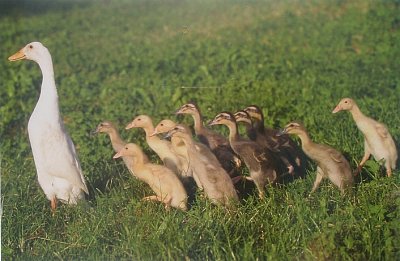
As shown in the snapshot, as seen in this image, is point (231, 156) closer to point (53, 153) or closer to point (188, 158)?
point (188, 158)

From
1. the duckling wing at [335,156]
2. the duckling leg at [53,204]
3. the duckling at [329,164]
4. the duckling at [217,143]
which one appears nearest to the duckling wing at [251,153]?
the duckling at [217,143]

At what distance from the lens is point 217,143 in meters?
5.70

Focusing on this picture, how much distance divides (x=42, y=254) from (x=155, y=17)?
678cm

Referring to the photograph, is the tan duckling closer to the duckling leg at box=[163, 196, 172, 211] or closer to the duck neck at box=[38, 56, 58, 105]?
the duckling leg at box=[163, 196, 172, 211]

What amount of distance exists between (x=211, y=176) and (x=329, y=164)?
71 centimetres

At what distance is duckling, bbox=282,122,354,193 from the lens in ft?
16.2

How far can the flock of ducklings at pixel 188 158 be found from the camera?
494 centimetres

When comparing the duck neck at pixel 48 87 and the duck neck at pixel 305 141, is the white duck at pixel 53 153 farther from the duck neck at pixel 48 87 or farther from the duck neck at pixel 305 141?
the duck neck at pixel 305 141

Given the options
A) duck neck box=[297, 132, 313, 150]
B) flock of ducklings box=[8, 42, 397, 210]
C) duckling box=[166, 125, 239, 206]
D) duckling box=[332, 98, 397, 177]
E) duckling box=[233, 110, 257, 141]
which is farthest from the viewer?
duckling box=[233, 110, 257, 141]

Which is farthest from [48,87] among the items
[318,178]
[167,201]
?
[318,178]

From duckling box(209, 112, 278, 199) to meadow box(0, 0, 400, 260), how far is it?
11 cm

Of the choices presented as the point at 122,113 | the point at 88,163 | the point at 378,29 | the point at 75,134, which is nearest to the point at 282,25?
the point at 378,29

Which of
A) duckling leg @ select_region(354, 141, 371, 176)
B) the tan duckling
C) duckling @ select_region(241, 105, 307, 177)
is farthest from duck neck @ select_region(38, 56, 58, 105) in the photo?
duckling leg @ select_region(354, 141, 371, 176)

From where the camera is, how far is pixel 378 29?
9.60 metres
